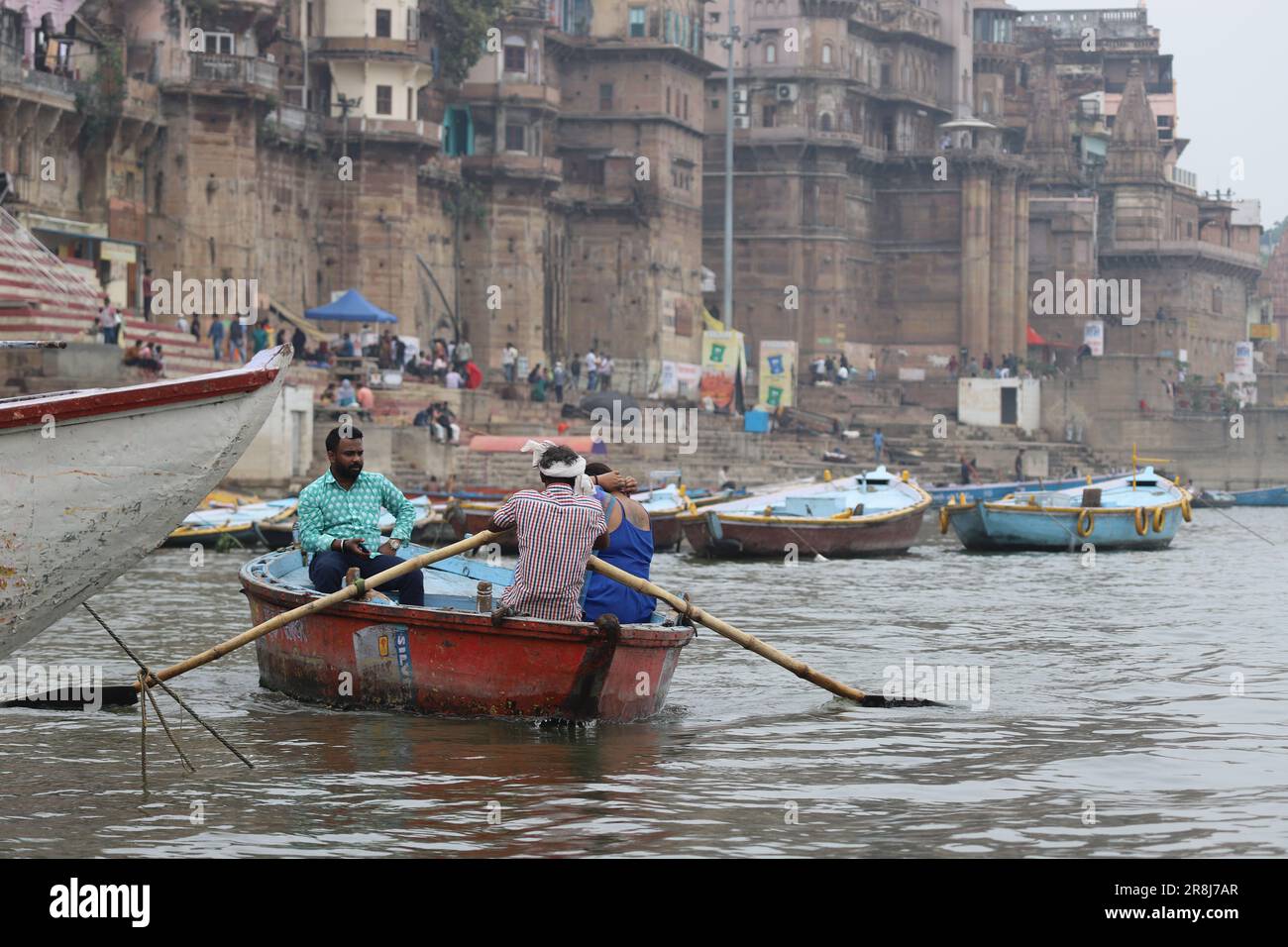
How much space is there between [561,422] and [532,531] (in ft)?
135

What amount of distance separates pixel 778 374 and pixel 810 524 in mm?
34696

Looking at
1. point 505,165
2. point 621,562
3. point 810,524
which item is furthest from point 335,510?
point 505,165

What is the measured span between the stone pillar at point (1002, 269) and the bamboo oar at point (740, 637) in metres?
76.8

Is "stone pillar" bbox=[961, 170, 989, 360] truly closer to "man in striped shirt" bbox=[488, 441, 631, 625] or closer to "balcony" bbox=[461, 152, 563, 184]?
"balcony" bbox=[461, 152, 563, 184]

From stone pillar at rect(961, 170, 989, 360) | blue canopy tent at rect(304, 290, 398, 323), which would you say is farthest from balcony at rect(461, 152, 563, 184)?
stone pillar at rect(961, 170, 989, 360)

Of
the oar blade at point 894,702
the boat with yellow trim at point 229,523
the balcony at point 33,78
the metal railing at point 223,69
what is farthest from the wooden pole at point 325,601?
the metal railing at point 223,69

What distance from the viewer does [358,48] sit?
6128cm

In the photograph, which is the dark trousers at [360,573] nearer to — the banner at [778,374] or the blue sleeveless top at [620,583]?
the blue sleeveless top at [620,583]

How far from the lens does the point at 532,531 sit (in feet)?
53.2

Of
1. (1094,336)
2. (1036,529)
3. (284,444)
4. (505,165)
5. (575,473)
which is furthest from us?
(1094,336)

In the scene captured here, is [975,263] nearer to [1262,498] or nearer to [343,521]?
[1262,498]

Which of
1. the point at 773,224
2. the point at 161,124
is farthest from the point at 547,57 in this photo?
the point at 161,124

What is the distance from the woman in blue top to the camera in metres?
16.5
